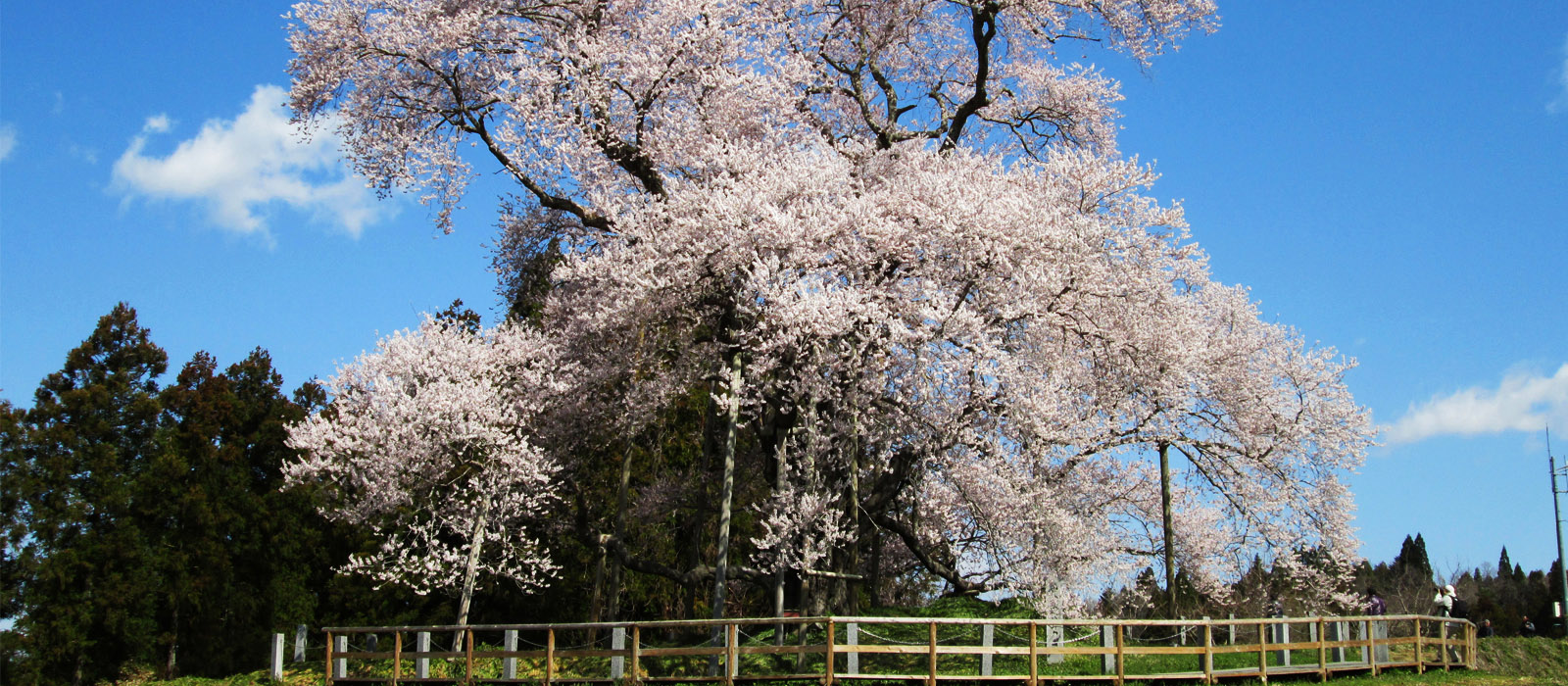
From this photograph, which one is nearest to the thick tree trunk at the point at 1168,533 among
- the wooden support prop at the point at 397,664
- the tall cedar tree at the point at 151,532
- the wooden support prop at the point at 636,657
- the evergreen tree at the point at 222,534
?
the wooden support prop at the point at 636,657

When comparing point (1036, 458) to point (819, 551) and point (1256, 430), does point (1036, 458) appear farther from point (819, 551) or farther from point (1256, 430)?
point (1256, 430)

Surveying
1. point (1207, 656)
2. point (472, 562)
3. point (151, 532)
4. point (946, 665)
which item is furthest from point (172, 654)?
point (1207, 656)

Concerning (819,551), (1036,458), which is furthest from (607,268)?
(1036,458)

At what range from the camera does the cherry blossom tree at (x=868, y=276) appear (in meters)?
20.0

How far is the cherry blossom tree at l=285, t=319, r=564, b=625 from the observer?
2173 centimetres

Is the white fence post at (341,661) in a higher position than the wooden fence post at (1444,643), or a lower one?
lower

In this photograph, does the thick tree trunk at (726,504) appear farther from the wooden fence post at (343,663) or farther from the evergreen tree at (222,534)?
the evergreen tree at (222,534)

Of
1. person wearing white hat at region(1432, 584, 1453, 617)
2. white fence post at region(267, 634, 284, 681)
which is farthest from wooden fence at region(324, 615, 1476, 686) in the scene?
person wearing white hat at region(1432, 584, 1453, 617)

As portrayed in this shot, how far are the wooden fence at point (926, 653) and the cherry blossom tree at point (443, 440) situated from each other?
2438 mm

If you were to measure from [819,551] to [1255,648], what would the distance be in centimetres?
708

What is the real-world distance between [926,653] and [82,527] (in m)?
34.5

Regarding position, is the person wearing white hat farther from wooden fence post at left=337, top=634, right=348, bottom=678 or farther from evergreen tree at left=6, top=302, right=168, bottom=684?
evergreen tree at left=6, top=302, right=168, bottom=684

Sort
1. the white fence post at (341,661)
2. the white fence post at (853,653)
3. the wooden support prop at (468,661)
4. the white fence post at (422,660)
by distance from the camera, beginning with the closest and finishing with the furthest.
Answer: the white fence post at (853,653) → the wooden support prop at (468,661) → the white fence post at (422,660) → the white fence post at (341,661)

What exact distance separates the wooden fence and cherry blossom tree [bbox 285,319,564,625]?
2.44m
